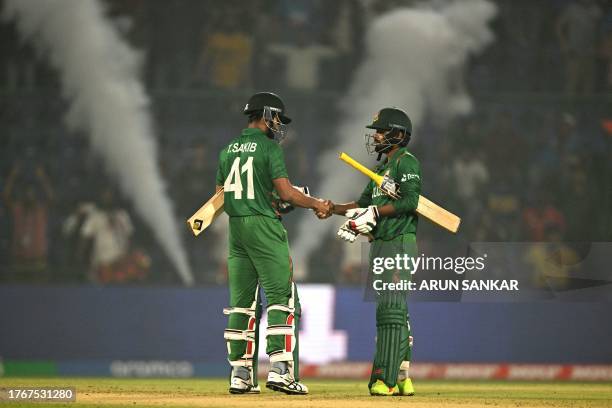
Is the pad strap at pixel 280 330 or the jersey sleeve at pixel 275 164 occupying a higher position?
the jersey sleeve at pixel 275 164

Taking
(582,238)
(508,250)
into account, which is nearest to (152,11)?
(582,238)

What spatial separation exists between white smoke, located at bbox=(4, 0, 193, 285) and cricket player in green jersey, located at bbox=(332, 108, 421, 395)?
7.33m

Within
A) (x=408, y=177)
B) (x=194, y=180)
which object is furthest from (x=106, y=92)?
(x=408, y=177)

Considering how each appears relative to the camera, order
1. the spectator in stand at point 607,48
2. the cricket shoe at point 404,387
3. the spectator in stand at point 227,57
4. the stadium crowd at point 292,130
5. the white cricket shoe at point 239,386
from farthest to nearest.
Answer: the spectator in stand at point 227,57
the spectator in stand at point 607,48
the stadium crowd at point 292,130
the cricket shoe at point 404,387
the white cricket shoe at point 239,386

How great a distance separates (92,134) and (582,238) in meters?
6.47

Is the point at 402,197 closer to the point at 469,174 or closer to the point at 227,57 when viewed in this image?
the point at 469,174

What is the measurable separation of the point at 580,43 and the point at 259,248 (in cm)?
1014

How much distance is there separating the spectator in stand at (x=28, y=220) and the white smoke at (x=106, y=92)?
0.93 metres

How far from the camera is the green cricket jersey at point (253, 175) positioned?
7.52 meters

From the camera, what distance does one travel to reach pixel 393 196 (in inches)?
302

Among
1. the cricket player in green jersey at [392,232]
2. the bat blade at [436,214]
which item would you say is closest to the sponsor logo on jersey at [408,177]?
the cricket player in green jersey at [392,232]

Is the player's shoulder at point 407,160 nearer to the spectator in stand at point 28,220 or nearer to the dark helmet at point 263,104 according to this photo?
the dark helmet at point 263,104

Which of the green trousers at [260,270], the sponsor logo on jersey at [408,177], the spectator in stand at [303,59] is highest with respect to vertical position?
the spectator in stand at [303,59]

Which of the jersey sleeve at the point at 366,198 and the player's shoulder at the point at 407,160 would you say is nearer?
the player's shoulder at the point at 407,160
